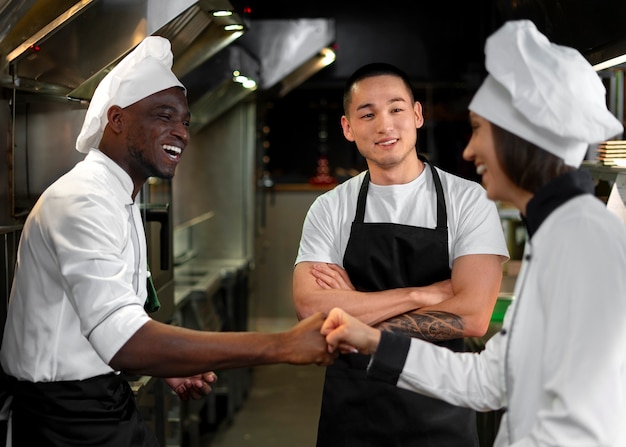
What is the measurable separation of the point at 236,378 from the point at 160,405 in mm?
1968

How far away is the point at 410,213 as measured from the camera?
2.44 meters

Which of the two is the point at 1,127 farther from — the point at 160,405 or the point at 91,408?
the point at 160,405

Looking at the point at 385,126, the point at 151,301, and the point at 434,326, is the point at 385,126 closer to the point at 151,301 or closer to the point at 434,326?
the point at 434,326

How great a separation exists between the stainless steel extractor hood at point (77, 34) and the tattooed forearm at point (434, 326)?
1220mm

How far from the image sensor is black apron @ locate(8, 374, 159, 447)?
1.86 metres

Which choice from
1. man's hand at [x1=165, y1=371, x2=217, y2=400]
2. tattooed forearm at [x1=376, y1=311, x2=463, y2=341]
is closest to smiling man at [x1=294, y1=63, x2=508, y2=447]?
tattooed forearm at [x1=376, y1=311, x2=463, y2=341]

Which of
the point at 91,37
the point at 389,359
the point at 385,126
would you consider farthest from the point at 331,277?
the point at 91,37

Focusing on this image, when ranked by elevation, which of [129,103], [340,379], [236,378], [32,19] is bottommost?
[236,378]

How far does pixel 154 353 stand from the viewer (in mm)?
1707

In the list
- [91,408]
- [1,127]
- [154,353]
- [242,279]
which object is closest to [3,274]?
[1,127]

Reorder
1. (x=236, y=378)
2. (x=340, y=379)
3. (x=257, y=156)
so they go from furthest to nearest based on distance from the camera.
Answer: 1. (x=257, y=156)
2. (x=236, y=378)
3. (x=340, y=379)

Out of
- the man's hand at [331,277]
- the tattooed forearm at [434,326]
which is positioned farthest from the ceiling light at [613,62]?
the man's hand at [331,277]

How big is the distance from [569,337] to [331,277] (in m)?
1.12

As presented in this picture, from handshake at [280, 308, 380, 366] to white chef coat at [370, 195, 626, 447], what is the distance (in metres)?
0.34
